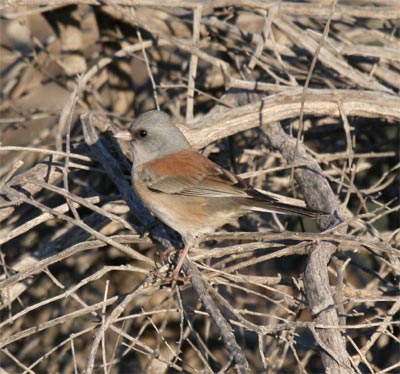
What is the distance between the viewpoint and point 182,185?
12.8 feet

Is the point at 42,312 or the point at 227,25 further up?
the point at 227,25

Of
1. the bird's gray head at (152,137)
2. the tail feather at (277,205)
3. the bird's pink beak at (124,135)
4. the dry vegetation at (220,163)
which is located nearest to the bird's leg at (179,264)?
the dry vegetation at (220,163)

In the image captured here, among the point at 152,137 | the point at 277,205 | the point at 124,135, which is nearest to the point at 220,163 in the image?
the point at 152,137

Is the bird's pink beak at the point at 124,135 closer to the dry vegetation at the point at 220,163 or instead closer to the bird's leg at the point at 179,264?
the dry vegetation at the point at 220,163

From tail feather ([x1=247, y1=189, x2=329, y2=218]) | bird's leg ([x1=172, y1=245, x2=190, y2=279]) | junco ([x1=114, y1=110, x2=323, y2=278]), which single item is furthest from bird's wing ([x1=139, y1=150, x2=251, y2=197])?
bird's leg ([x1=172, y1=245, x2=190, y2=279])

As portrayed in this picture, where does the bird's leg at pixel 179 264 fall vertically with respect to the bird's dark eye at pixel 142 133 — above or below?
below

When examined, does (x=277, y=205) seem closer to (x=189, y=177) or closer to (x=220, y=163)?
(x=189, y=177)

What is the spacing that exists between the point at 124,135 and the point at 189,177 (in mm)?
460

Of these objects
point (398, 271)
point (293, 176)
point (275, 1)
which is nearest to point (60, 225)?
point (293, 176)

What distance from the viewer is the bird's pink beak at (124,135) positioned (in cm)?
394

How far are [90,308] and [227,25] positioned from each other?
2.44 meters

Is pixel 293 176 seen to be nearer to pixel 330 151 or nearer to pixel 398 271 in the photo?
pixel 398 271

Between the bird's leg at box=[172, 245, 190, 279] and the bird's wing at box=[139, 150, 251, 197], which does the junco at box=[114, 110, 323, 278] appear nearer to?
the bird's wing at box=[139, 150, 251, 197]

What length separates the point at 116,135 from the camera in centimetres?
394
